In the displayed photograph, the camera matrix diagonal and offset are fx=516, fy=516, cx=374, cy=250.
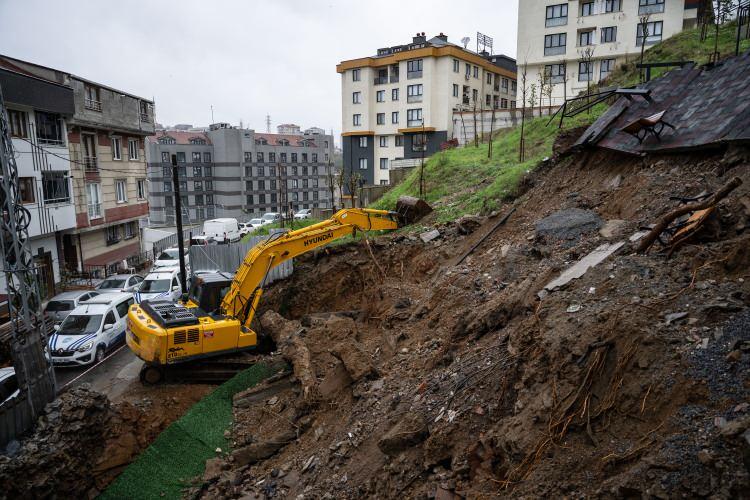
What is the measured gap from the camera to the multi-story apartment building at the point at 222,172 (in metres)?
60.4

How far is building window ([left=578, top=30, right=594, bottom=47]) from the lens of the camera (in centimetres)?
3369

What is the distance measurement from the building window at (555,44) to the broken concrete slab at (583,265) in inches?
1181

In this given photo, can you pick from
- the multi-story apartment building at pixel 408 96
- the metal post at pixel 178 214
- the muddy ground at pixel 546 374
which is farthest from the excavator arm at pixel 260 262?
the multi-story apartment building at pixel 408 96

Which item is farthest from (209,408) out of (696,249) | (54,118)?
(54,118)

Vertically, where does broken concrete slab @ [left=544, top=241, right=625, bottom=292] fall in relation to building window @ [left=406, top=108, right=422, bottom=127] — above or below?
below

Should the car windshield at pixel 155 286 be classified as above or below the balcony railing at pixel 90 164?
below

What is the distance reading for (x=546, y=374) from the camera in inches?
235

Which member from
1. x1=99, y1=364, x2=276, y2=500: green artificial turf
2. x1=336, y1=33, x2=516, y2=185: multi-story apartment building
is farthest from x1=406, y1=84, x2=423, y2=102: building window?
x1=99, y1=364, x2=276, y2=500: green artificial turf

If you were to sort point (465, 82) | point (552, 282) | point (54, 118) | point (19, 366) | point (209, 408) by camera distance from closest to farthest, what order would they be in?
point (552, 282)
point (19, 366)
point (209, 408)
point (54, 118)
point (465, 82)

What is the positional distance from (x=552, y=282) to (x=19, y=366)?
9.02m

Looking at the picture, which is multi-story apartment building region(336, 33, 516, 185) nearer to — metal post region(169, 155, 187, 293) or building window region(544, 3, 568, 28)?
A: building window region(544, 3, 568, 28)

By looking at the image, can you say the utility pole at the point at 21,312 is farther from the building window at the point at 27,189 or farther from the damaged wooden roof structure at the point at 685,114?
the damaged wooden roof structure at the point at 685,114

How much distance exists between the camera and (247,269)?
13.0m

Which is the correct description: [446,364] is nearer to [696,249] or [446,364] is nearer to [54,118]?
[696,249]
